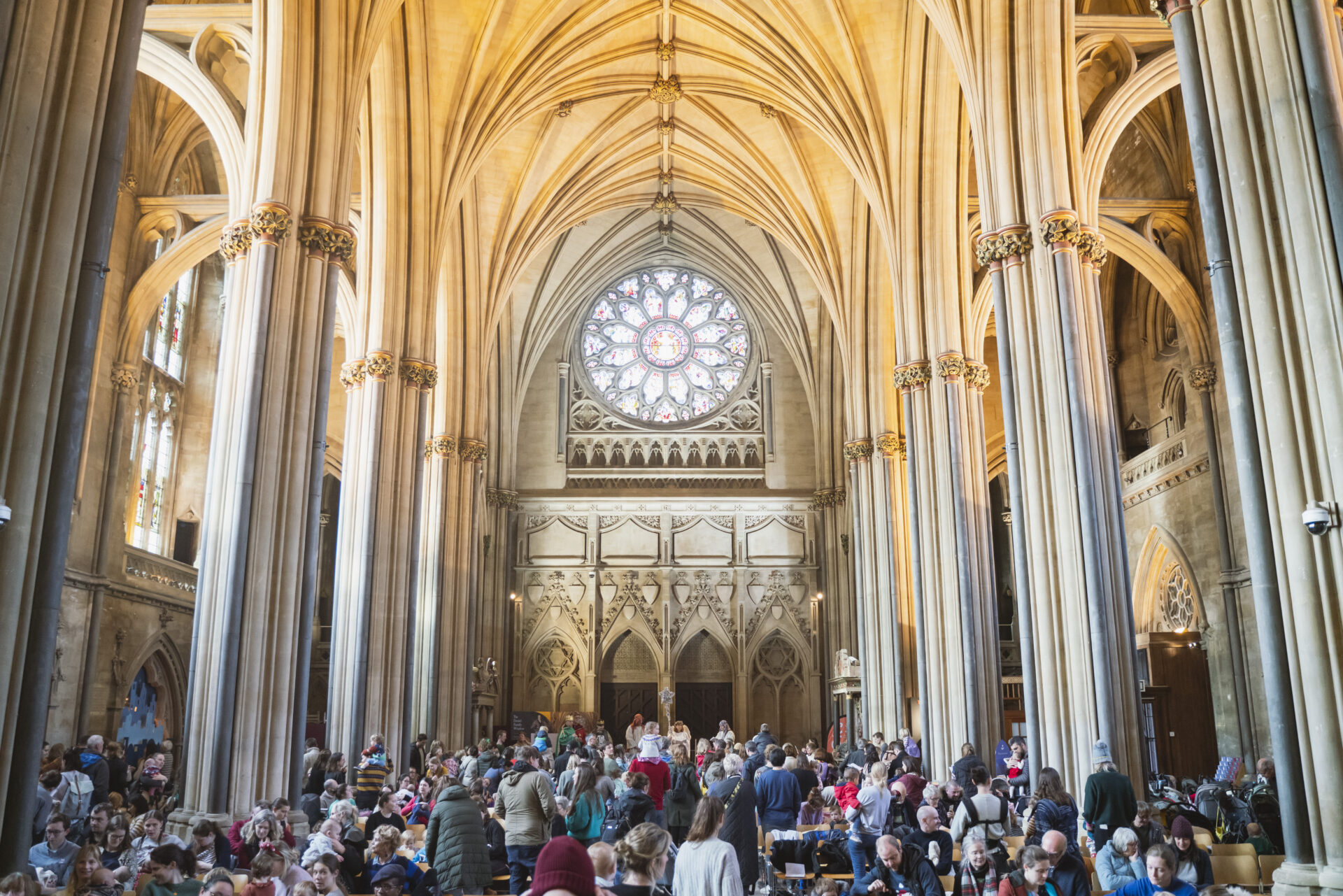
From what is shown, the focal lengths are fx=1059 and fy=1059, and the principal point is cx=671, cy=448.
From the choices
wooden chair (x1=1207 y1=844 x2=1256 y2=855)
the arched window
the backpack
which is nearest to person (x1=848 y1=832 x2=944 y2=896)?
wooden chair (x1=1207 y1=844 x2=1256 y2=855)

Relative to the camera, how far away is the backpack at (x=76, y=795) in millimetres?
8922

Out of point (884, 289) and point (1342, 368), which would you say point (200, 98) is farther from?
point (884, 289)

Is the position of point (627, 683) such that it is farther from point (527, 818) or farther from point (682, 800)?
point (527, 818)

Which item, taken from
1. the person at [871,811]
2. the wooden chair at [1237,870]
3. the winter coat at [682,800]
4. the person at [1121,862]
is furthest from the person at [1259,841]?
the winter coat at [682,800]

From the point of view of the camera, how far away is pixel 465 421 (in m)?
22.7

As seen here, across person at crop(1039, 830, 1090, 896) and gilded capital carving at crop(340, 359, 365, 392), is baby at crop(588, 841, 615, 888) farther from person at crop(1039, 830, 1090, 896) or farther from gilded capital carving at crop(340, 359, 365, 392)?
gilded capital carving at crop(340, 359, 365, 392)

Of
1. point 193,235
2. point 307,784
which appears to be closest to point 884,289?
point 193,235

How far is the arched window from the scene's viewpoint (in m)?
19.2

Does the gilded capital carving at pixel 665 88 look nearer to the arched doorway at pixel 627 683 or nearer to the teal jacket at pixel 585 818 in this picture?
the arched doorway at pixel 627 683

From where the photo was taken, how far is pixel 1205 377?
17297 millimetres

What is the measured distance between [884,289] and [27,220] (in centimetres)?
1807

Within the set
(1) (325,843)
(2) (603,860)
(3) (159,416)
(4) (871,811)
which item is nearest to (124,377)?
(3) (159,416)

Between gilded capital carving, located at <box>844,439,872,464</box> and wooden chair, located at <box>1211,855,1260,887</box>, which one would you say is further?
gilded capital carving, located at <box>844,439,872,464</box>

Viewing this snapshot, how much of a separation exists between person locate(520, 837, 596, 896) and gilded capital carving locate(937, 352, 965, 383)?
1433cm
